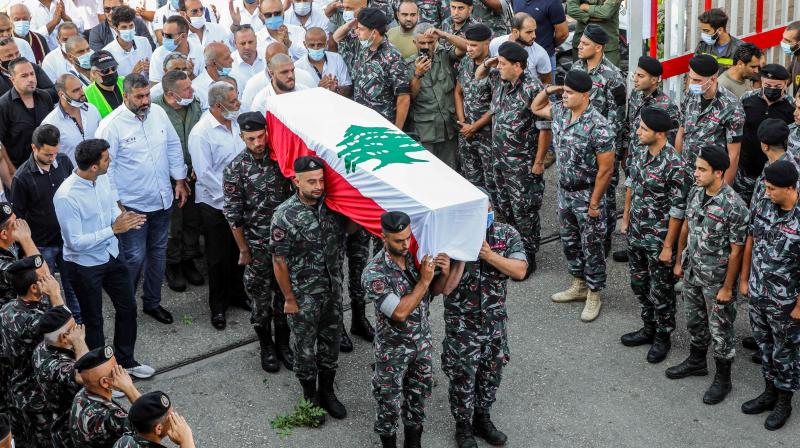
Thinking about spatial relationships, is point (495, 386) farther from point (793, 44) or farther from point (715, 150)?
point (793, 44)

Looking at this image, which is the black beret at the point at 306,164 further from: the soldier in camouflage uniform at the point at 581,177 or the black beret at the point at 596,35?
the black beret at the point at 596,35

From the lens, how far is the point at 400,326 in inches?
194

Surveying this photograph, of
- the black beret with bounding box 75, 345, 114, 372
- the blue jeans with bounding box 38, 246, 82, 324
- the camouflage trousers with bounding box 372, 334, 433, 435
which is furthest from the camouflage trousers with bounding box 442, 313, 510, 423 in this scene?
Result: the blue jeans with bounding box 38, 246, 82, 324

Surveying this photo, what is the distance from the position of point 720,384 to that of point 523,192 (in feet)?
7.85

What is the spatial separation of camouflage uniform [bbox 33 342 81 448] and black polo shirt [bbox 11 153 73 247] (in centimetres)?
200

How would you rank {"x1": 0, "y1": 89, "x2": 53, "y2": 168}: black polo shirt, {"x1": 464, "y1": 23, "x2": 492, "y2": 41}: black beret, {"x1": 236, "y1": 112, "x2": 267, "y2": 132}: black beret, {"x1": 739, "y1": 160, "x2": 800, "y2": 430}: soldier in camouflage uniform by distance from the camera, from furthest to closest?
{"x1": 464, "y1": 23, "x2": 492, "y2": 41}: black beret → {"x1": 0, "y1": 89, "x2": 53, "y2": 168}: black polo shirt → {"x1": 236, "y1": 112, "x2": 267, "y2": 132}: black beret → {"x1": 739, "y1": 160, "x2": 800, "y2": 430}: soldier in camouflage uniform

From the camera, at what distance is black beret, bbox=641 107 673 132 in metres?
5.98

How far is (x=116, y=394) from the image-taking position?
6137 mm

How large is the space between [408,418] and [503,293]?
36.4 inches

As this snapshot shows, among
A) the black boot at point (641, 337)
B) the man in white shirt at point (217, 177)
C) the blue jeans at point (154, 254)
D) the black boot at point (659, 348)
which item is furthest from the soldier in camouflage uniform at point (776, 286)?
the blue jeans at point (154, 254)

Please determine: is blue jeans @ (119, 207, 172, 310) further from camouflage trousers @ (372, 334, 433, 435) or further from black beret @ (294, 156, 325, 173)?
camouflage trousers @ (372, 334, 433, 435)

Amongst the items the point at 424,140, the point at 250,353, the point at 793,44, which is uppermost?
the point at 793,44

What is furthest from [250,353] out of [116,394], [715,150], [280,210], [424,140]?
[715,150]

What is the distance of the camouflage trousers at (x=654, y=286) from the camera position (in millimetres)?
6223
